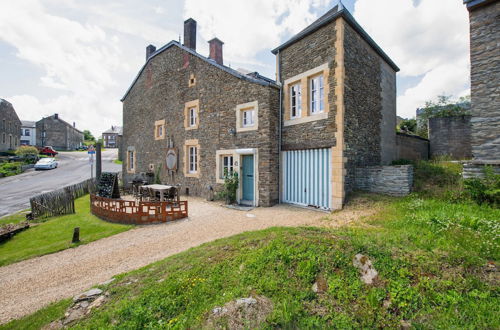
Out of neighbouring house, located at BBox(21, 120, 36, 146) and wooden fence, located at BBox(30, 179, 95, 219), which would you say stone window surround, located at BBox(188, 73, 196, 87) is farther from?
neighbouring house, located at BBox(21, 120, 36, 146)

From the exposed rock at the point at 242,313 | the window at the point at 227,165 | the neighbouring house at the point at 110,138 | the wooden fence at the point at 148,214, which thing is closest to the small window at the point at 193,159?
the window at the point at 227,165

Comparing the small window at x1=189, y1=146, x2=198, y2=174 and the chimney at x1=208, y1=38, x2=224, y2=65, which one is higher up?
the chimney at x1=208, y1=38, x2=224, y2=65

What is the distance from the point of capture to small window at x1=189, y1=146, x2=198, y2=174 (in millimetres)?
12613

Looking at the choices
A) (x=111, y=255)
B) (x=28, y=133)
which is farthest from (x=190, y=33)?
(x=28, y=133)

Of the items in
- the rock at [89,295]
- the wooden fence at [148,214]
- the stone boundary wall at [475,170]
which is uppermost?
the stone boundary wall at [475,170]

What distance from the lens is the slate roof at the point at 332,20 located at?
745 cm

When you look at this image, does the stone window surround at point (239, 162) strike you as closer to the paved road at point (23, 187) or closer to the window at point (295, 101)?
the window at point (295, 101)

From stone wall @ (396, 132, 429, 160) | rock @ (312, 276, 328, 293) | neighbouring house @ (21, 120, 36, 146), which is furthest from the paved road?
neighbouring house @ (21, 120, 36, 146)

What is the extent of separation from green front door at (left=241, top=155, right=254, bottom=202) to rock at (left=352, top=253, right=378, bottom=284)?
6.52m

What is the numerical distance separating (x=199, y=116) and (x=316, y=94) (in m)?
6.38

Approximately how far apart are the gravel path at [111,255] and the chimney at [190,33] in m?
11.8

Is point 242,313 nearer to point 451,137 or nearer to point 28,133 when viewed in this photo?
point 451,137

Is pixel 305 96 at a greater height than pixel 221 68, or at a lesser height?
lesser

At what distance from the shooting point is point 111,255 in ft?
17.8
